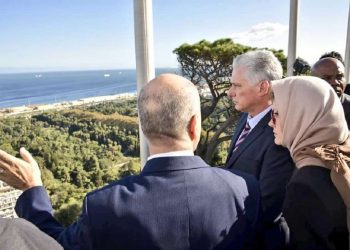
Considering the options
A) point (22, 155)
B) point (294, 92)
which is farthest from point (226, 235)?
point (22, 155)

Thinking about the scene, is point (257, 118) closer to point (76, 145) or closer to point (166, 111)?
point (166, 111)

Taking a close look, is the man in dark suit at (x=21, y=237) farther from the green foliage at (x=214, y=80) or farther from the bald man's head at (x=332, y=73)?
the green foliage at (x=214, y=80)

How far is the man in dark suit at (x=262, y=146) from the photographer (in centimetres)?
121

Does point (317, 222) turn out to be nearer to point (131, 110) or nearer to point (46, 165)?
point (46, 165)

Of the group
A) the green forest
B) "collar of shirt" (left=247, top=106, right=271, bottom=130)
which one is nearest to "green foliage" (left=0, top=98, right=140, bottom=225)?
the green forest

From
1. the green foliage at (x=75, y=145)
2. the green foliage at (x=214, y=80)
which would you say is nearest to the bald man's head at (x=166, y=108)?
the green foliage at (x=75, y=145)

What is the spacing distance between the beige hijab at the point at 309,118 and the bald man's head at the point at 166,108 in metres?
0.38

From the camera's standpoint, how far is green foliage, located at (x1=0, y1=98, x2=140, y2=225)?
2131 millimetres

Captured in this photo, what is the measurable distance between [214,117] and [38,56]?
6.43 m

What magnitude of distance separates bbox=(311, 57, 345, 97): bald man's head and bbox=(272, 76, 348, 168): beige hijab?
4.19ft

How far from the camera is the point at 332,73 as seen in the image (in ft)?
7.29

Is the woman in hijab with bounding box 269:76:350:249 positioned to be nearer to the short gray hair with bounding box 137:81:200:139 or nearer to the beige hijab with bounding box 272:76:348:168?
the beige hijab with bounding box 272:76:348:168

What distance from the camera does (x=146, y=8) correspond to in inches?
83.1

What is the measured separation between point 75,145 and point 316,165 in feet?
6.38
